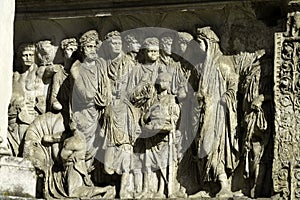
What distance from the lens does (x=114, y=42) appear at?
15188mm

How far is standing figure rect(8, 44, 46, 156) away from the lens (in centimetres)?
1550

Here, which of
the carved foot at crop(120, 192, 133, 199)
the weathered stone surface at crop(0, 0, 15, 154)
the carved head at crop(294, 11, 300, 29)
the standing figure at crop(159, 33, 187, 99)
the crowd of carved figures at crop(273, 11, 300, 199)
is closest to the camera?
the weathered stone surface at crop(0, 0, 15, 154)

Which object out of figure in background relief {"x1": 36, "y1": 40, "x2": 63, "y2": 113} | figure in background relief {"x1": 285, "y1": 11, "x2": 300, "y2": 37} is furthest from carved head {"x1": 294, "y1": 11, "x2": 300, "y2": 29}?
figure in background relief {"x1": 36, "y1": 40, "x2": 63, "y2": 113}

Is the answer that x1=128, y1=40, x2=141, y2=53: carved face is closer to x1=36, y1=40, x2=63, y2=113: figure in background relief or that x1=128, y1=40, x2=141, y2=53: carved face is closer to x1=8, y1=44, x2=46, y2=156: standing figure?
x1=36, y1=40, x2=63, y2=113: figure in background relief

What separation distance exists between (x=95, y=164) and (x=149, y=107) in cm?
91

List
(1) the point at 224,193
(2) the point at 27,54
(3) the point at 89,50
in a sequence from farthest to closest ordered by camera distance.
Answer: (2) the point at 27,54 < (3) the point at 89,50 < (1) the point at 224,193

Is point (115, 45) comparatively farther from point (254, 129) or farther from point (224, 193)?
point (224, 193)

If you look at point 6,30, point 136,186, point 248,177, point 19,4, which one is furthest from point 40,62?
point 6,30

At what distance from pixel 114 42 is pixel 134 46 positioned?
239 mm

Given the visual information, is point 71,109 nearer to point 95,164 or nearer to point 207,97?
point 95,164

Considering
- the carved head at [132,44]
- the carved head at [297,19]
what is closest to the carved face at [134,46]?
the carved head at [132,44]

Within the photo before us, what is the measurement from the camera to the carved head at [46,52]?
15.6 metres

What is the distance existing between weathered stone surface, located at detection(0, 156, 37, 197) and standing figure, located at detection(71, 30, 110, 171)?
152 inches

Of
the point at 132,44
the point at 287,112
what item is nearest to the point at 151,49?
the point at 132,44
